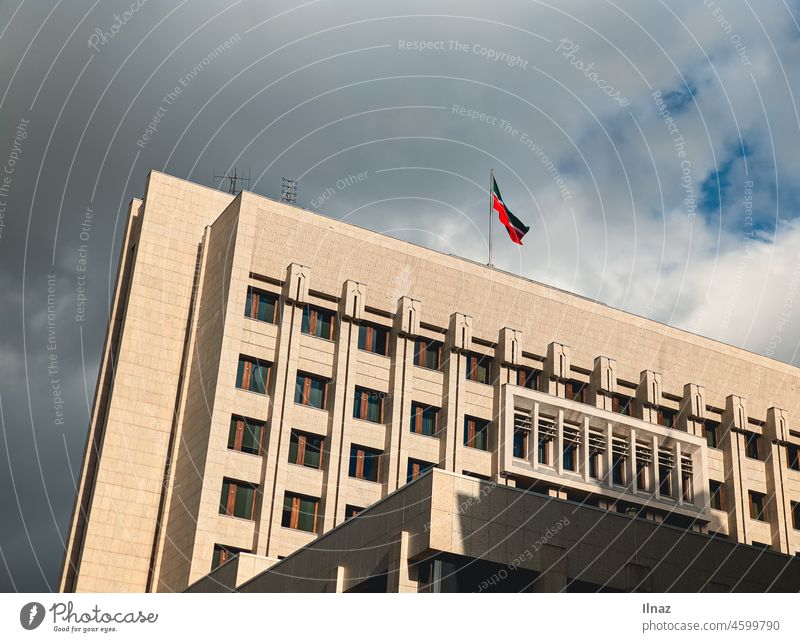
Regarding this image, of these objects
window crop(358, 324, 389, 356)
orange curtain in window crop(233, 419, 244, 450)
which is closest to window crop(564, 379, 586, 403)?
window crop(358, 324, 389, 356)

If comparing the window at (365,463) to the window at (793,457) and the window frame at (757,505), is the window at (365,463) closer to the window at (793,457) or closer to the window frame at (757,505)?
the window frame at (757,505)

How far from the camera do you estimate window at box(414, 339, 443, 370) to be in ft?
176

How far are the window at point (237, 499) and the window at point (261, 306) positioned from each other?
27.1 ft

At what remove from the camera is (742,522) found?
57.3 m

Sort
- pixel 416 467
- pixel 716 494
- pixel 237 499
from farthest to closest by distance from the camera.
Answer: pixel 716 494
pixel 416 467
pixel 237 499

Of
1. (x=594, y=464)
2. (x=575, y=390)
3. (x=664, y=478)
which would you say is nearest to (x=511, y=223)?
(x=575, y=390)

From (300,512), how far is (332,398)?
5.69 m

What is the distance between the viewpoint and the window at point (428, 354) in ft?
176

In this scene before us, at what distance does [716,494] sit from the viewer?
58812 millimetres

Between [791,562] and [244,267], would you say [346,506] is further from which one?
[791,562]

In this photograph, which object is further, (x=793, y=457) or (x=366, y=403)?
(x=793, y=457)

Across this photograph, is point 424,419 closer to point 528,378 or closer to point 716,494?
point 528,378

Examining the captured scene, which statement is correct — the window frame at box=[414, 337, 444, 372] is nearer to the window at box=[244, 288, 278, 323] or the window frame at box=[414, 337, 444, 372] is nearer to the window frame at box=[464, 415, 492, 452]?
the window frame at box=[464, 415, 492, 452]

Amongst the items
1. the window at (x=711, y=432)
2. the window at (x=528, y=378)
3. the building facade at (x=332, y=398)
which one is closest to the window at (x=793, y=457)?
the building facade at (x=332, y=398)
